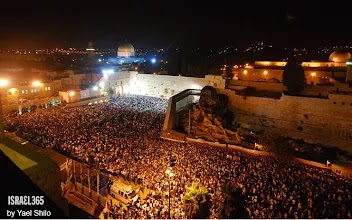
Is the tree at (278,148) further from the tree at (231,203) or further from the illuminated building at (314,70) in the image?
the illuminated building at (314,70)

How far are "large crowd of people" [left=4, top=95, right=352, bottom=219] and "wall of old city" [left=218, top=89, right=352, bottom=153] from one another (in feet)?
Result: 18.3

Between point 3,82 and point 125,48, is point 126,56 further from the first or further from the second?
point 3,82

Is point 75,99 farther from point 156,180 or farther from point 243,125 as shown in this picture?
point 156,180

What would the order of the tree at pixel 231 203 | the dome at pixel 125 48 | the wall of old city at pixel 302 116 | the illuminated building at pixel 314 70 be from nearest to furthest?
the tree at pixel 231 203 → the wall of old city at pixel 302 116 → the illuminated building at pixel 314 70 → the dome at pixel 125 48

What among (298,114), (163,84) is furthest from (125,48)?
(298,114)

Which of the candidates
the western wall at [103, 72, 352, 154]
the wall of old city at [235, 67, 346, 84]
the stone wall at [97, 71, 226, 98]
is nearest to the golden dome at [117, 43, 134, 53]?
the stone wall at [97, 71, 226, 98]

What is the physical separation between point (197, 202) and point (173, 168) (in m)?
3.30

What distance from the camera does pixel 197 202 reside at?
38.1ft

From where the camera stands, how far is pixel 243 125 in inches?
940

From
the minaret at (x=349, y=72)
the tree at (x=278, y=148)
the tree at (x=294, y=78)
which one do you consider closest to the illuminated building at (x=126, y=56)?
the tree at (x=294, y=78)

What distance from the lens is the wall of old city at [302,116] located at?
63.9 feet

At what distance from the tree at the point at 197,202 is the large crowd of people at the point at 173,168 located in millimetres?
371

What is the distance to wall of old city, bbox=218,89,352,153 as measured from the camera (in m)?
19.5

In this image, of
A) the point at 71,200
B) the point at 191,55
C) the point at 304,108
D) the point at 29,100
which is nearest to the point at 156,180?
the point at 71,200
